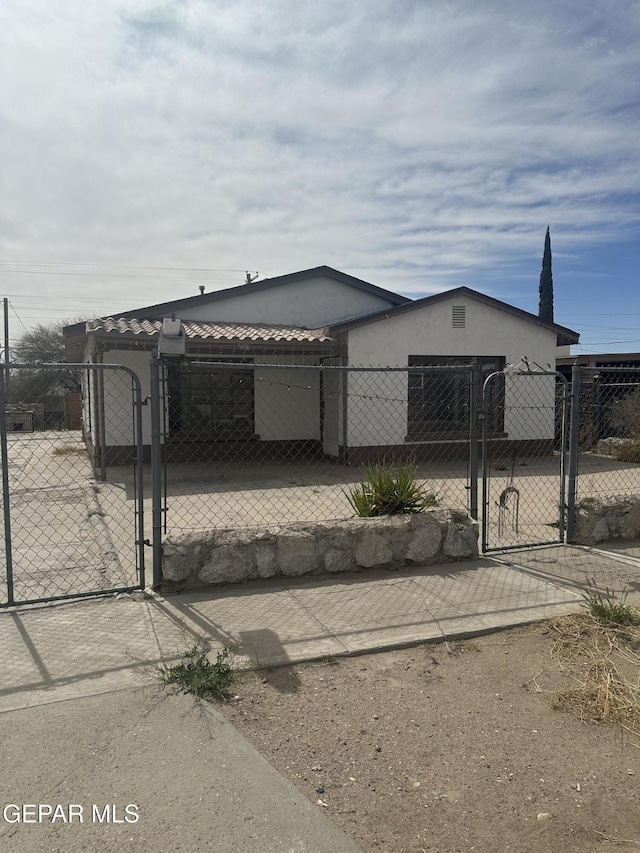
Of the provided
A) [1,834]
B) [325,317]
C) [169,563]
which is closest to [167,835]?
[1,834]

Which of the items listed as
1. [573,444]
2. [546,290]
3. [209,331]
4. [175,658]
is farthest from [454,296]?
[546,290]

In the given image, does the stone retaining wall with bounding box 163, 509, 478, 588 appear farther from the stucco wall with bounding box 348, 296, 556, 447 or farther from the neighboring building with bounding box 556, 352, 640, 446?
the neighboring building with bounding box 556, 352, 640, 446

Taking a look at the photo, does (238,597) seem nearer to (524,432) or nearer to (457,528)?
(457,528)

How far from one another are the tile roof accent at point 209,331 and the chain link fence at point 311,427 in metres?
0.61

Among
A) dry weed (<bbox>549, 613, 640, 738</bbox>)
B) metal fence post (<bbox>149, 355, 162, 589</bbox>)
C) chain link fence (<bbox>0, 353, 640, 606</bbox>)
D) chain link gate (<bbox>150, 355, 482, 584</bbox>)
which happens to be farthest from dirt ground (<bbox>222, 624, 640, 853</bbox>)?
chain link gate (<bbox>150, 355, 482, 584</bbox>)

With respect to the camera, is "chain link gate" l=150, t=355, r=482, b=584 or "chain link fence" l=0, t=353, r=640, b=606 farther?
"chain link gate" l=150, t=355, r=482, b=584

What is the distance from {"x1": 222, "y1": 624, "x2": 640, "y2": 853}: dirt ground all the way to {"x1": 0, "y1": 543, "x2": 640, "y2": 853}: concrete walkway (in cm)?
16

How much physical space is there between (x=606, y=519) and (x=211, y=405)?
367 inches

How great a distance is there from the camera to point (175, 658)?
354cm

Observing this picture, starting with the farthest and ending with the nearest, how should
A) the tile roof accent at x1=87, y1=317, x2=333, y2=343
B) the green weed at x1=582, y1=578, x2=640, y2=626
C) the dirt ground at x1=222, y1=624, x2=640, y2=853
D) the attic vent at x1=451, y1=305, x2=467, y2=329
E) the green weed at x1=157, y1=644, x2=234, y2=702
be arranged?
the attic vent at x1=451, y1=305, x2=467, y2=329 → the tile roof accent at x1=87, y1=317, x2=333, y2=343 → the green weed at x1=582, y1=578, x2=640, y2=626 → the green weed at x1=157, y1=644, x2=234, y2=702 → the dirt ground at x1=222, y1=624, x2=640, y2=853

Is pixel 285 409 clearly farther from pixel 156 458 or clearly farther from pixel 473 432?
pixel 156 458

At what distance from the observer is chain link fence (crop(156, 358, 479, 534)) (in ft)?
38.1

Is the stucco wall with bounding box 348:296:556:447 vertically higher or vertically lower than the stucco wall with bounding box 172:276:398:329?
lower

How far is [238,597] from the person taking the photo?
4523mm
